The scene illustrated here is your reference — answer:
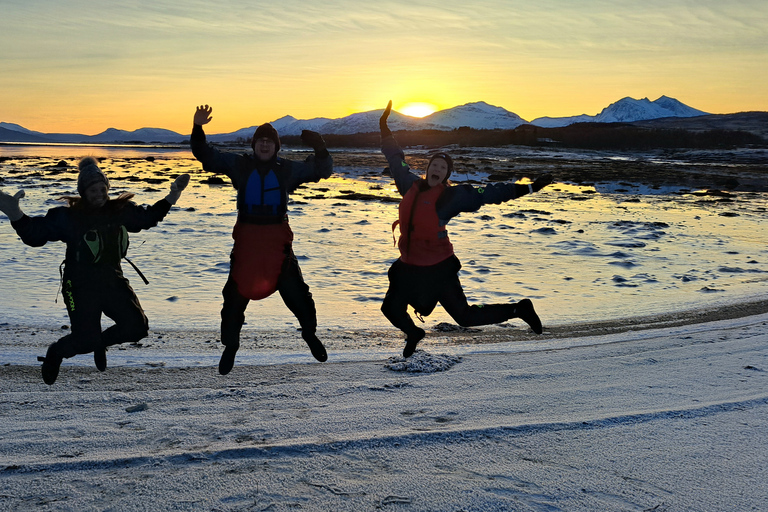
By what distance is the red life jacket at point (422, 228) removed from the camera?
18.3ft

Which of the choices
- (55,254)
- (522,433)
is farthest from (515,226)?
(522,433)

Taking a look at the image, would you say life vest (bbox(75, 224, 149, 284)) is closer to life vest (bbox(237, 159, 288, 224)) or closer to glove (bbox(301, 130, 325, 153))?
life vest (bbox(237, 159, 288, 224))

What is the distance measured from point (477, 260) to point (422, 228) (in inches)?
423

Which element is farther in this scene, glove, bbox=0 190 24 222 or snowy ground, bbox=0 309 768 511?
snowy ground, bbox=0 309 768 511

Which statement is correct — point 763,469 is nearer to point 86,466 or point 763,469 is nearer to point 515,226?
point 86,466

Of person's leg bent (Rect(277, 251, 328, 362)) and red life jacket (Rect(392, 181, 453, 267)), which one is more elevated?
red life jacket (Rect(392, 181, 453, 267))

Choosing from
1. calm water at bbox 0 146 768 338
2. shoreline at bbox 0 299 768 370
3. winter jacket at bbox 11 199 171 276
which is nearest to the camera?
winter jacket at bbox 11 199 171 276

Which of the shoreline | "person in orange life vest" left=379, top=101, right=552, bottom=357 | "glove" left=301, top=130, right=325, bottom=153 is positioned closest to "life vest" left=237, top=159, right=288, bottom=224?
"glove" left=301, top=130, right=325, bottom=153

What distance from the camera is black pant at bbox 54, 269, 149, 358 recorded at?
4.92 meters

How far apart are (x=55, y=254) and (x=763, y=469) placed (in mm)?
14992

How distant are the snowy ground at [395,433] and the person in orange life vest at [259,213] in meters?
1.53

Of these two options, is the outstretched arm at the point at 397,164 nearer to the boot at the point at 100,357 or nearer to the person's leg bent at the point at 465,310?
the person's leg bent at the point at 465,310

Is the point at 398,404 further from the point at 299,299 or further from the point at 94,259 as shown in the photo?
the point at 94,259

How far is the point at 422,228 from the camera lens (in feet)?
18.4
